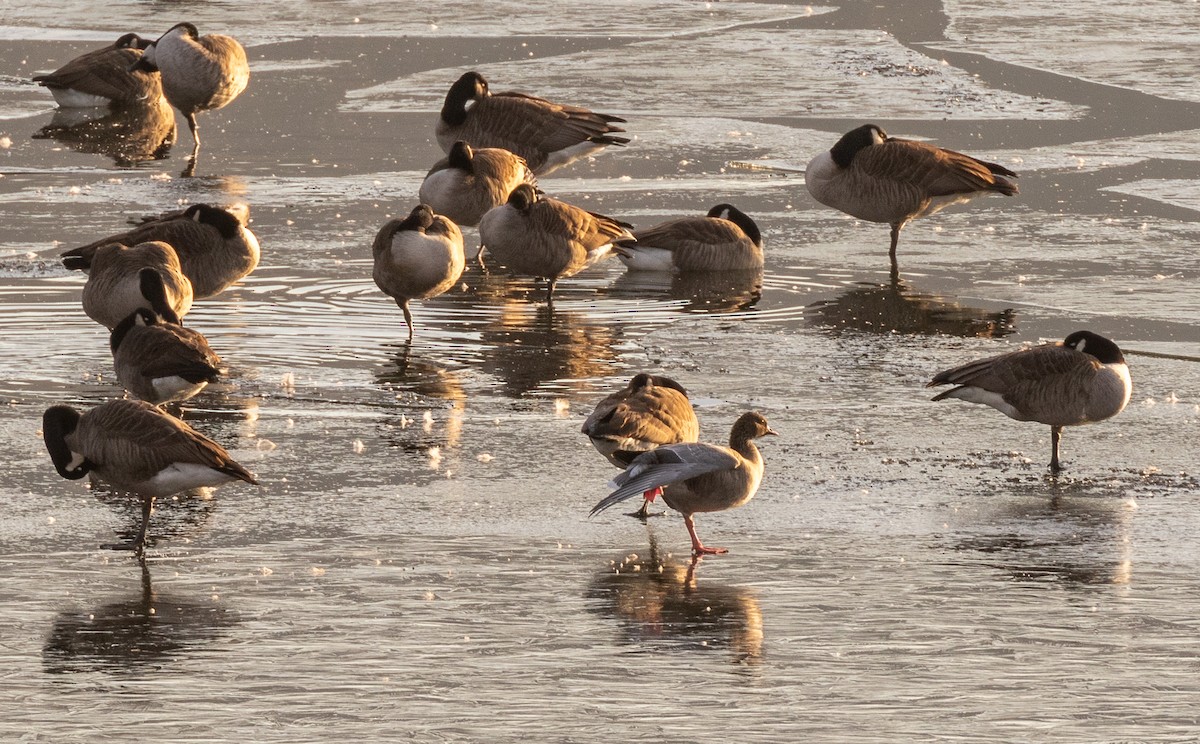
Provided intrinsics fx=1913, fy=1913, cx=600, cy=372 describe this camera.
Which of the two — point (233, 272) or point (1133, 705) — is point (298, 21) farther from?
point (1133, 705)

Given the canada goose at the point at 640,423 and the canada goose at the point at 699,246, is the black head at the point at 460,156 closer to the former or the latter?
the canada goose at the point at 699,246

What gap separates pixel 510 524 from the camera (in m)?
8.77

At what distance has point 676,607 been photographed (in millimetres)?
7684

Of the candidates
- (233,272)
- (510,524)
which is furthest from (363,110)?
(510,524)

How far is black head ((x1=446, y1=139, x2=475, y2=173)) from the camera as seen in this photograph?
15.5m

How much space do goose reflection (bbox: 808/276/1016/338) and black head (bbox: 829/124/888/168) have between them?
166 centimetres

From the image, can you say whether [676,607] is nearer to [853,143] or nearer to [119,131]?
[853,143]

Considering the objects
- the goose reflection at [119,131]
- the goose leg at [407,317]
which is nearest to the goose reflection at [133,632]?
the goose leg at [407,317]

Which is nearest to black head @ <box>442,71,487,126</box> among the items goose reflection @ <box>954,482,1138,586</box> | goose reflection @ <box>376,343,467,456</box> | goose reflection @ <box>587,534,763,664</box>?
goose reflection @ <box>376,343,467,456</box>

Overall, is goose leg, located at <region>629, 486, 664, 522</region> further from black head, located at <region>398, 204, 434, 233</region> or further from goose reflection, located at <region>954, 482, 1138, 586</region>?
black head, located at <region>398, 204, 434, 233</region>

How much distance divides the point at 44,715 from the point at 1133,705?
370 cm

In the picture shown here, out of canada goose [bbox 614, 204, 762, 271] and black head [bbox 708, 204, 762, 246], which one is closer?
canada goose [bbox 614, 204, 762, 271]

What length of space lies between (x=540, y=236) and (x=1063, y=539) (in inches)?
245

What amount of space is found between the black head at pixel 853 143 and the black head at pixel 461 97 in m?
3.71
